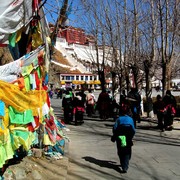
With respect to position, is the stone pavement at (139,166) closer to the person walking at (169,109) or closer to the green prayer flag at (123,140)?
the green prayer flag at (123,140)

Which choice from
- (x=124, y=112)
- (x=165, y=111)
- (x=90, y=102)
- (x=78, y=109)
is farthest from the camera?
(x=90, y=102)

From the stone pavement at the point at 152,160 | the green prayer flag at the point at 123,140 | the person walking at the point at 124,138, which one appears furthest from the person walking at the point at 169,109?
the green prayer flag at the point at 123,140

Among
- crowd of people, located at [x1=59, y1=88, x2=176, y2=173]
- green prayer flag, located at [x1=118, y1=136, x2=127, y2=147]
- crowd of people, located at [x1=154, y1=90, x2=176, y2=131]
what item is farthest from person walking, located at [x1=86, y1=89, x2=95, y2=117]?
green prayer flag, located at [x1=118, y1=136, x2=127, y2=147]

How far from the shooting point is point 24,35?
7418 millimetres

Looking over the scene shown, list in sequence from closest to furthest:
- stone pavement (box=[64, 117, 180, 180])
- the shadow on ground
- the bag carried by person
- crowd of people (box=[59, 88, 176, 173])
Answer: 1. stone pavement (box=[64, 117, 180, 180])
2. crowd of people (box=[59, 88, 176, 173])
3. the shadow on ground
4. the bag carried by person

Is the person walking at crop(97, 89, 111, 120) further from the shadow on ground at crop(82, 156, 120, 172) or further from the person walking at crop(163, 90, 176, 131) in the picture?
the shadow on ground at crop(82, 156, 120, 172)

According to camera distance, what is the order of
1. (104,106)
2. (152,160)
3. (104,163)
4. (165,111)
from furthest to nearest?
(104,106), (165,111), (152,160), (104,163)

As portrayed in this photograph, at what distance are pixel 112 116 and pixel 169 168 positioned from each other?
1033cm

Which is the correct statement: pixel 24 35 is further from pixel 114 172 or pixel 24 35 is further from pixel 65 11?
pixel 114 172

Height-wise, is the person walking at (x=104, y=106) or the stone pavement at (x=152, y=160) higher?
the person walking at (x=104, y=106)

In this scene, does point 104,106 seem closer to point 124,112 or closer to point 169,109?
point 169,109

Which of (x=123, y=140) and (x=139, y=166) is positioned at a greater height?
(x=123, y=140)

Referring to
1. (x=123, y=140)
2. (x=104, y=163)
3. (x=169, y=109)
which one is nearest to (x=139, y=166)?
(x=104, y=163)

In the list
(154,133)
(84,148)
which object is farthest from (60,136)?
(154,133)
